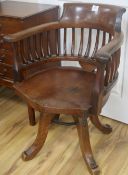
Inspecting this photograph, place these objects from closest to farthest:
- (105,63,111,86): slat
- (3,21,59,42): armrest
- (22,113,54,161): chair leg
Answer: (105,63,111,86): slat < (3,21,59,42): armrest < (22,113,54,161): chair leg

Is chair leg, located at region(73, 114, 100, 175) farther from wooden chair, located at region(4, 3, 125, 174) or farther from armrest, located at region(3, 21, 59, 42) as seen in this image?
armrest, located at region(3, 21, 59, 42)

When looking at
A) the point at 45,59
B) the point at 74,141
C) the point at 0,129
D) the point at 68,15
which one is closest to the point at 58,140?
the point at 74,141

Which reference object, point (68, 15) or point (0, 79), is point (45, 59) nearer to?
point (68, 15)

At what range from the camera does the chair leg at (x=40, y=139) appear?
1497mm

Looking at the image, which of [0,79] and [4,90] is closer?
[0,79]

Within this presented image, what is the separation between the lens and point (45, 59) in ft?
5.32

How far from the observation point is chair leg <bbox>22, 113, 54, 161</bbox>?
1497 mm

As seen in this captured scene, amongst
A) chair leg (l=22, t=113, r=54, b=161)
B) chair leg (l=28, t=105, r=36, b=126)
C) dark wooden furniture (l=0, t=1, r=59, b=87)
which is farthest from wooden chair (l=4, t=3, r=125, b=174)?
chair leg (l=28, t=105, r=36, b=126)

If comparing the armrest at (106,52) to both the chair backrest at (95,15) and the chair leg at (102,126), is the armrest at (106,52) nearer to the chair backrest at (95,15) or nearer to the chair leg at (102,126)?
the chair backrest at (95,15)

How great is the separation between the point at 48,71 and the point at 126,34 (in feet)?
1.87

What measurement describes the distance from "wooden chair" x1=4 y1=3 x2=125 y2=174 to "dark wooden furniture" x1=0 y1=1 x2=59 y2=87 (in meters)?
0.13

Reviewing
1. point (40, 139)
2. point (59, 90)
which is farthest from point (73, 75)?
point (40, 139)

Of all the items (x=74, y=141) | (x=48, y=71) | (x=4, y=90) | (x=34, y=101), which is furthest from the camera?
(x=4, y=90)

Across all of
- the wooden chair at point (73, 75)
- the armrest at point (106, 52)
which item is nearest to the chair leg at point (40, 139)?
the wooden chair at point (73, 75)
